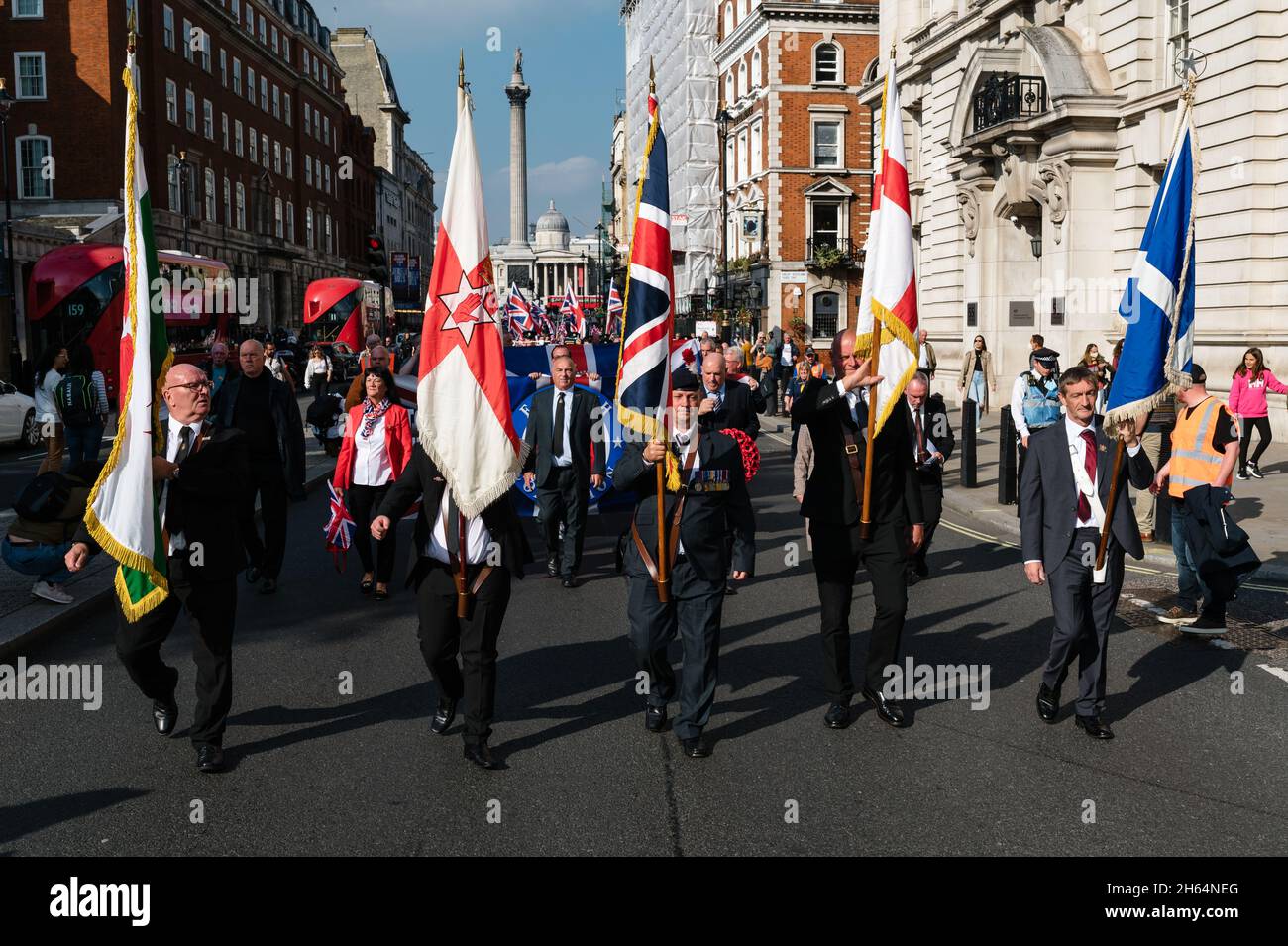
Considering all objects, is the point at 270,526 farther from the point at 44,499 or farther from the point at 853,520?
the point at 853,520

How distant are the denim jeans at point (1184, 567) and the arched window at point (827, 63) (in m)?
45.8

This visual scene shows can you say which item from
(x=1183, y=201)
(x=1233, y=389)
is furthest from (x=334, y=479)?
(x=1233, y=389)

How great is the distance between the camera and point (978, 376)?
712 inches

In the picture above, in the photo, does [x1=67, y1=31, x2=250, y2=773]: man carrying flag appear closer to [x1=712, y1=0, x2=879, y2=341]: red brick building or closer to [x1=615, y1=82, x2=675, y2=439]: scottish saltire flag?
[x1=615, y1=82, x2=675, y2=439]: scottish saltire flag

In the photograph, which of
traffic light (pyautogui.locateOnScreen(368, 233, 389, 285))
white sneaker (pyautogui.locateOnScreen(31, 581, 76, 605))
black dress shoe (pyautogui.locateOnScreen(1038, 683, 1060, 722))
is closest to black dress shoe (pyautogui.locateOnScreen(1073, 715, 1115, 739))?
black dress shoe (pyautogui.locateOnScreen(1038, 683, 1060, 722))

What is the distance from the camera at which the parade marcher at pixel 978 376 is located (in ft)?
57.7

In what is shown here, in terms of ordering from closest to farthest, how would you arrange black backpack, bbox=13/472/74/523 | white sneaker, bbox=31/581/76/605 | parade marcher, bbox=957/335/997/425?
black backpack, bbox=13/472/74/523, white sneaker, bbox=31/581/76/605, parade marcher, bbox=957/335/997/425

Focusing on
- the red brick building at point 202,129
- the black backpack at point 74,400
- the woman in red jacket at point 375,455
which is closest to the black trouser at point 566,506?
the woman in red jacket at point 375,455

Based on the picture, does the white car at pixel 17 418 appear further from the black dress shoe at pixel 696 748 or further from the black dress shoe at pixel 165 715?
the black dress shoe at pixel 696 748

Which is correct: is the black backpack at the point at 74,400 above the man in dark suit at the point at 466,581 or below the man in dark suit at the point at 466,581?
above

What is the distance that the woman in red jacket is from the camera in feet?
30.2

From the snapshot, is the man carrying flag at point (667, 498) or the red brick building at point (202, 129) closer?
the man carrying flag at point (667, 498)

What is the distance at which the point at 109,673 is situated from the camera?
7.21 metres

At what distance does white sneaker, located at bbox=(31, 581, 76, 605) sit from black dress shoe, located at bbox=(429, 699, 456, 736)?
385 cm
